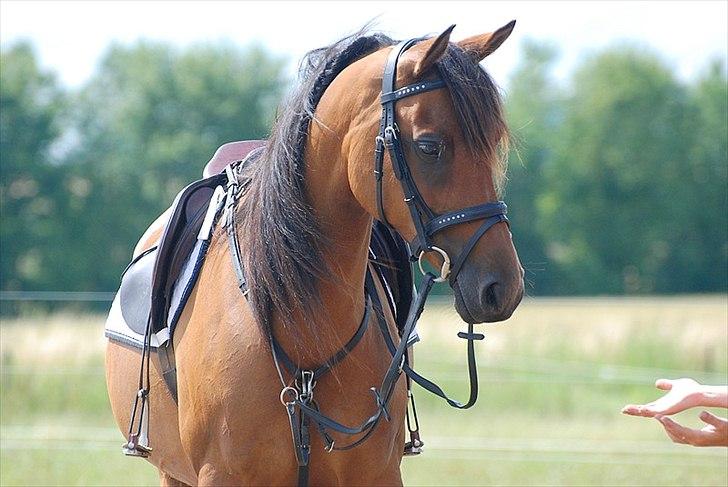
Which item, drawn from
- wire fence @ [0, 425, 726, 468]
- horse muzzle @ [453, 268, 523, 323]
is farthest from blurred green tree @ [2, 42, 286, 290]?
horse muzzle @ [453, 268, 523, 323]

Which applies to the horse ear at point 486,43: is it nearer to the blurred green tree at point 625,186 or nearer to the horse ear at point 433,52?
the horse ear at point 433,52

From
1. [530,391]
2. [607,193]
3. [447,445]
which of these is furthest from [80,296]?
[607,193]

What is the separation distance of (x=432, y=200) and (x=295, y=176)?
19.3 inches

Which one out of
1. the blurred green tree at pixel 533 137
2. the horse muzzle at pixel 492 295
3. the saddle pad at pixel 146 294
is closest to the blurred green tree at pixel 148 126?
the blurred green tree at pixel 533 137

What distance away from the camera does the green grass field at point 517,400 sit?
8219 millimetres

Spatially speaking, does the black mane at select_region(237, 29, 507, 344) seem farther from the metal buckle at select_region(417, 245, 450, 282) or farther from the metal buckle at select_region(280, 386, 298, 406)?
the metal buckle at select_region(417, 245, 450, 282)

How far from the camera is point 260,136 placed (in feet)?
103

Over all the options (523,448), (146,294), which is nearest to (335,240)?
(146,294)

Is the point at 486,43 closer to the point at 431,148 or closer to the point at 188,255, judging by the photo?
the point at 431,148

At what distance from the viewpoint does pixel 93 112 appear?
1522 inches

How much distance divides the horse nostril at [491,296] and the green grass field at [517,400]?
396 centimetres

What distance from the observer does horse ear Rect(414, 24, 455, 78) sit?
279cm

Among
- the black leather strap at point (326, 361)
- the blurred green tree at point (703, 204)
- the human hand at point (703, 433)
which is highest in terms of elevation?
the black leather strap at point (326, 361)

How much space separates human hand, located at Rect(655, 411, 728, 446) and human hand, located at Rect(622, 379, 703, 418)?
38mm
